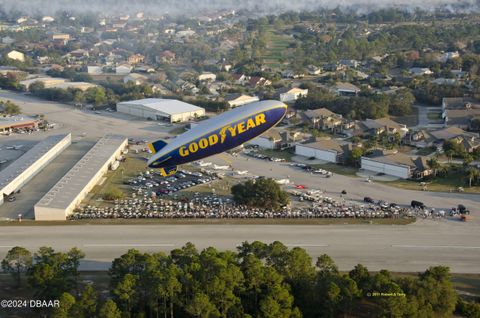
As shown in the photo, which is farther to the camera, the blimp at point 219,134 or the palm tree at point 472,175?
the palm tree at point 472,175

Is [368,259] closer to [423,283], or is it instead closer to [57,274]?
[423,283]

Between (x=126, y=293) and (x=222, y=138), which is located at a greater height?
(x=222, y=138)

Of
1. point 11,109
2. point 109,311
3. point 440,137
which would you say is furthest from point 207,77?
point 109,311

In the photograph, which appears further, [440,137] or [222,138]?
[440,137]

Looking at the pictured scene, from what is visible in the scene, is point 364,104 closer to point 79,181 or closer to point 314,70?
point 314,70

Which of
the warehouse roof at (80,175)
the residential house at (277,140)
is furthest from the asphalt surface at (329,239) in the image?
the residential house at (277,140)

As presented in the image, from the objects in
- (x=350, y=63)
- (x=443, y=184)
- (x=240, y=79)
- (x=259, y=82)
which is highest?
(x=350, y=63)

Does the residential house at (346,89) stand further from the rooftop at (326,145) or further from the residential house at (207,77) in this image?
the rooftop at (326,145)
